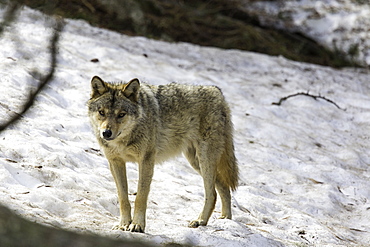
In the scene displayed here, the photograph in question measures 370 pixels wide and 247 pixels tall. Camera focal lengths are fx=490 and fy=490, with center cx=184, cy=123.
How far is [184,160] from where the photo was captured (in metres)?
8.32

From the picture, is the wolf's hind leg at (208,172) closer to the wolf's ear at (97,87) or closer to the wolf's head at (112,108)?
the wolf's head at (112,108)

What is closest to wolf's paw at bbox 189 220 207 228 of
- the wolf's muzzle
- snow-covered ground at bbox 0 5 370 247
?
snow-covered ground at bbox 0 5 370 247

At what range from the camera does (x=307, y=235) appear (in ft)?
20.5

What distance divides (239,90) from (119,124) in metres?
6.47

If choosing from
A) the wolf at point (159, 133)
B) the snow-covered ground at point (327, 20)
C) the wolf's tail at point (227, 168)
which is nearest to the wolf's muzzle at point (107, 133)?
the wolf at point (159, 133)

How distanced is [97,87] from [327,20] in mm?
12894

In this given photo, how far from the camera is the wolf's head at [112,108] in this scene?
5.36m

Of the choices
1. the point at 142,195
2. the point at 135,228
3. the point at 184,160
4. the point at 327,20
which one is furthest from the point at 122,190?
the point at 327,20

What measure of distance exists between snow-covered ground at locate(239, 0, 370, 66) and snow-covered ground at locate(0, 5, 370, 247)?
2.26 metres

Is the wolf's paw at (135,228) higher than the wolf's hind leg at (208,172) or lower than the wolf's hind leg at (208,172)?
lower

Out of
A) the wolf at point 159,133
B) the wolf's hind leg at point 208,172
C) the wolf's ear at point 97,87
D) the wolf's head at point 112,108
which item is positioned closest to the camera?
the wolf's head at point 112,108

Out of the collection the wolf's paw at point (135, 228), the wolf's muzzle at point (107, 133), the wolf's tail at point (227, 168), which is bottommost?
the wolf's paw at point (135, 228)

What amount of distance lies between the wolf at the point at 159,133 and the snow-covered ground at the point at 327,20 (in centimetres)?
1061

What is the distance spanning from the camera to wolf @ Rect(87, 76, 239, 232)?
5520 mm
